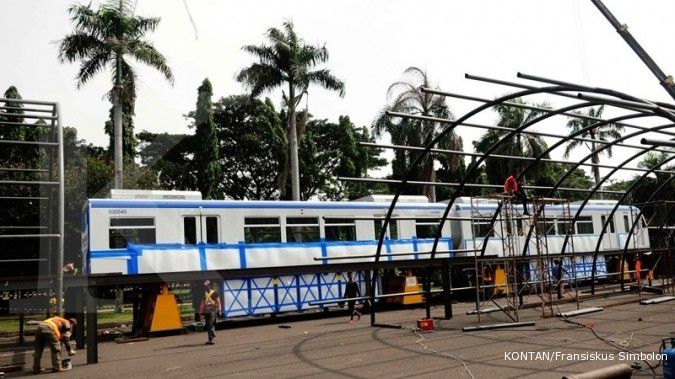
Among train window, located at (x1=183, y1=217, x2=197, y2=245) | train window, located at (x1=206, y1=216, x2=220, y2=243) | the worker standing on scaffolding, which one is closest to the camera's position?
the worker standing on scaffolding

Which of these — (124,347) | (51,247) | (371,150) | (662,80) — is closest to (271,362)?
(51,247)

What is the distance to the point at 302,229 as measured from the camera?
1967 centimetres

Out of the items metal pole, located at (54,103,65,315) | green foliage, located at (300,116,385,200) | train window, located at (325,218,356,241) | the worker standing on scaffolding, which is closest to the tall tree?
green foliage, located at (300,116,385,200)

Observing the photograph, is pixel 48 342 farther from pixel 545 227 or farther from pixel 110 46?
pixel 110 46

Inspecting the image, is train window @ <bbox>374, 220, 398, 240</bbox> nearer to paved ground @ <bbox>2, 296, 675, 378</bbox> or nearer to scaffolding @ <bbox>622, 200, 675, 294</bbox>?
paved ground @ <bbox>2, 296, 675, 378</bbox>

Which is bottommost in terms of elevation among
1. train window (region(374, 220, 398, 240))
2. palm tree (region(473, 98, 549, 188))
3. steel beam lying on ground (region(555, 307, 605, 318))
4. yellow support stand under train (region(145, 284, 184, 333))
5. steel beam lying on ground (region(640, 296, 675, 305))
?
steel beam lying on ground (region(640, 296, 675, 305))

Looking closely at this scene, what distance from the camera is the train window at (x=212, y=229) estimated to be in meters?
Result: 18.0

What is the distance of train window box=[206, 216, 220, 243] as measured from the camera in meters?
18.0

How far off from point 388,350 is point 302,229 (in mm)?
9120

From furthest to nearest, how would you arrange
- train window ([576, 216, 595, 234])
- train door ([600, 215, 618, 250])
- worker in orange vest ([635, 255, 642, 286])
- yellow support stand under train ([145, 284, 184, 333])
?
train door ([600, 215, 618, 250]) < train window ([576, 216, 595, 234]) < worker in orange vest ([635, 255, 642, 286]) < yellow support stand under train ([145, 284, 184, 333])

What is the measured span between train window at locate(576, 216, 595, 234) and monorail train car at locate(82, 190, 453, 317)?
1046 cm

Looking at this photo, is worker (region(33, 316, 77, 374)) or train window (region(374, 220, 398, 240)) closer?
worker (region(33, 316, 77, 374))

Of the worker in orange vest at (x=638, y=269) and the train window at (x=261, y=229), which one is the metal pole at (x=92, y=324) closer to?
the train window at (x=261, y=229)

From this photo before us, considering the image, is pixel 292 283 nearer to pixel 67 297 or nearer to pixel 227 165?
pixel 67 297
